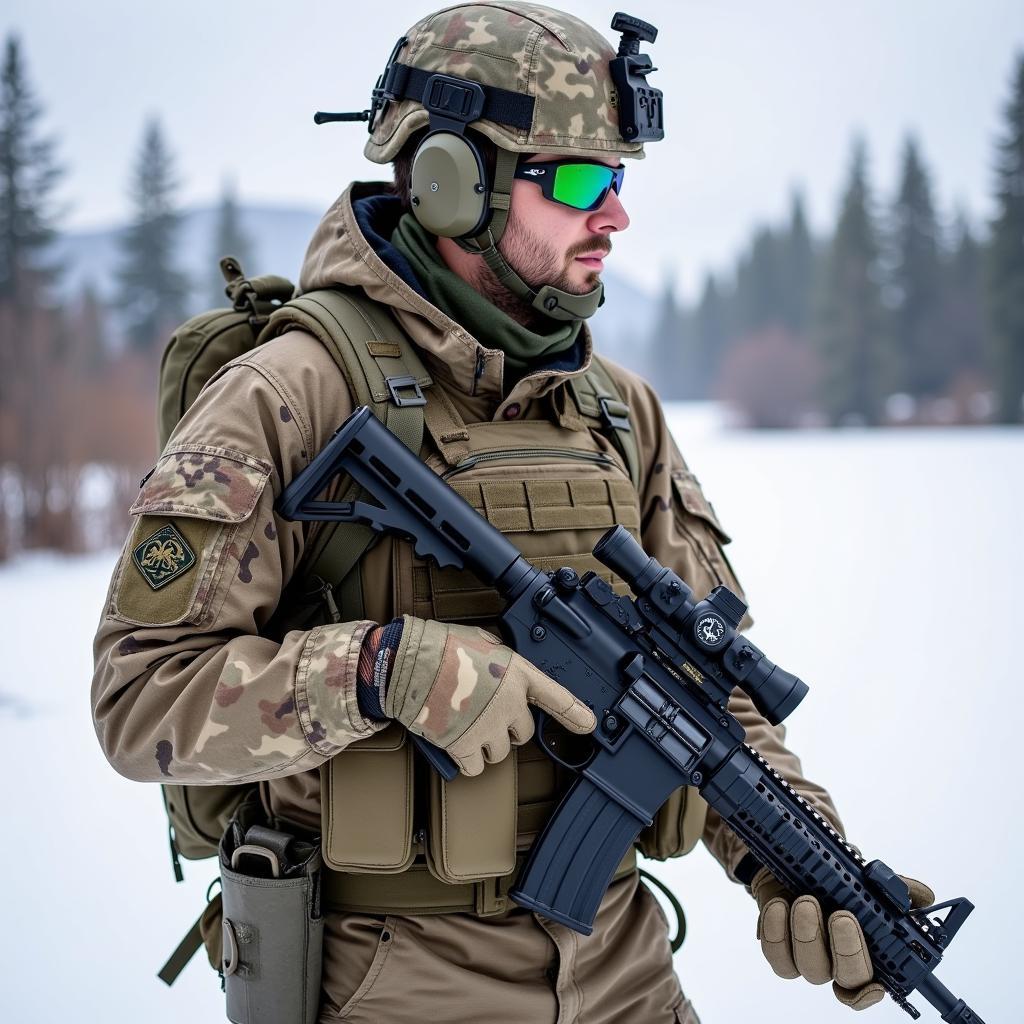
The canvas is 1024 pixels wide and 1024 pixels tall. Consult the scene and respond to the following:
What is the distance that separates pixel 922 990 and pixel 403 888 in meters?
0.96

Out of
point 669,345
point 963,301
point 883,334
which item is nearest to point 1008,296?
point 963,301

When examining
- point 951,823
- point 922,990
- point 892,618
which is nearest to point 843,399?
point 892,618

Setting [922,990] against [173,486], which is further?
[922,990]

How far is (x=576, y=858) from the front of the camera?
1.77 meters

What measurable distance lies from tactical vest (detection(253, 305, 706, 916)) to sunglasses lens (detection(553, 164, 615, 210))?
363mm

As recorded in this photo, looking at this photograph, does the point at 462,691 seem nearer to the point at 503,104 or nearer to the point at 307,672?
the point at 307,672

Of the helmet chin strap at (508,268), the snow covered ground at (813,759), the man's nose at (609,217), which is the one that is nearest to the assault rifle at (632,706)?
the helmet chin strap at (508,268)

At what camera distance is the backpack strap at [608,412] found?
81.5 inches

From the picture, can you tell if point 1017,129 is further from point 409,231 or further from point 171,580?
point 171,580

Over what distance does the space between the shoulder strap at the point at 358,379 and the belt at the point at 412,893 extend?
0.46 metres

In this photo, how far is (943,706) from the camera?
17.4ft

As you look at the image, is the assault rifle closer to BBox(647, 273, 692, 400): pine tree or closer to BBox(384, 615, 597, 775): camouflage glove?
BBox(384, 615, 597, 775): camouflage glove

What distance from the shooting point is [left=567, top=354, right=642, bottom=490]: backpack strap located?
2.07 metres

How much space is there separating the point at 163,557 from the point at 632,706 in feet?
2.73
